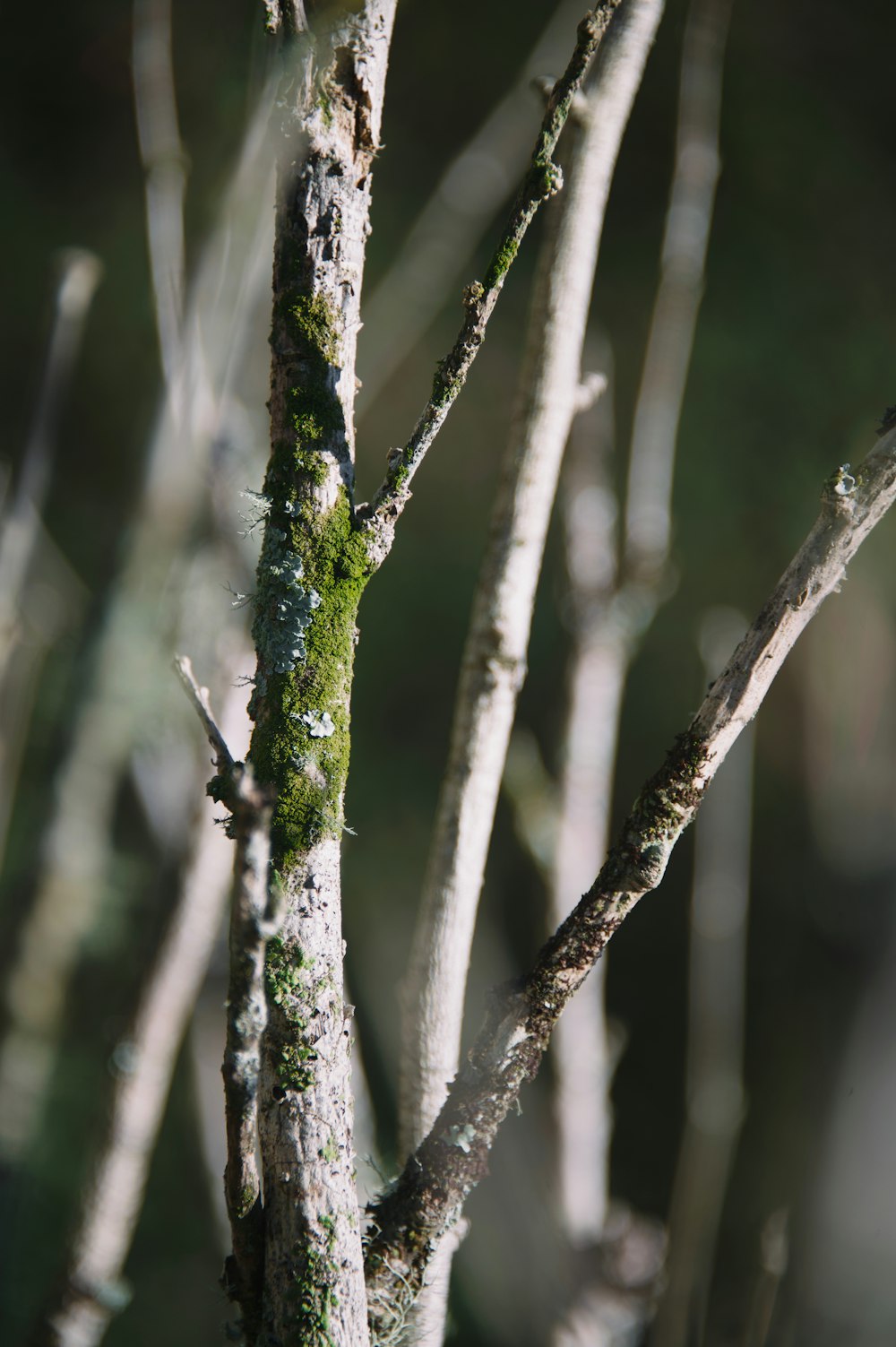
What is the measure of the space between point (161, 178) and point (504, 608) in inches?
41.0

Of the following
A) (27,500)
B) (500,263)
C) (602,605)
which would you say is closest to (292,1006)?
(500,263)

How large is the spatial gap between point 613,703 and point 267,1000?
1.03 meters

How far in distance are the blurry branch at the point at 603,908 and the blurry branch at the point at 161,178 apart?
1.05 meters

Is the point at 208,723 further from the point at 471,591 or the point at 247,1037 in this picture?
the point at 471,591

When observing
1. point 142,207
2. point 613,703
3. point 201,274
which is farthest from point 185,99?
point 613,703

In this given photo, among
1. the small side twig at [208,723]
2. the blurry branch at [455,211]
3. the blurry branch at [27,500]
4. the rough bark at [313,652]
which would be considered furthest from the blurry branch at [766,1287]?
the blurry branch at [455,211]

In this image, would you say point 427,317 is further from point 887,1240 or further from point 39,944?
point 887,1240

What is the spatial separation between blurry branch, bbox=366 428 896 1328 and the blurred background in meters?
1.07

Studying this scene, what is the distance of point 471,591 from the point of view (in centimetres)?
288

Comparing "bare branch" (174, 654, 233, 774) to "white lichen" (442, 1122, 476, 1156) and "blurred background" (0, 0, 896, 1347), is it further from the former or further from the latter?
"blurred background" (0, 0, 896, 1347)

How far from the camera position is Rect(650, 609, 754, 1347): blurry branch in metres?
1.65

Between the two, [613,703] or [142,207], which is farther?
[142,207]

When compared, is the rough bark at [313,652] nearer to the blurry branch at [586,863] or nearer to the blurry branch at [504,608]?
the blurry branch at [504,608]

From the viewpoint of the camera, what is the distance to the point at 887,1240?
1461 mm
